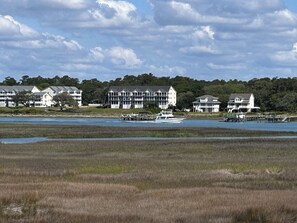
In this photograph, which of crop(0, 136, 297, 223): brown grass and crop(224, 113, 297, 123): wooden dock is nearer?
crop(0, 136, 297, 223): brown grass

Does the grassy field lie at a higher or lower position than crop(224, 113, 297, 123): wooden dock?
higher

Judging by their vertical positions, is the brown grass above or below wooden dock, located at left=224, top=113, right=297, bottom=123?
above

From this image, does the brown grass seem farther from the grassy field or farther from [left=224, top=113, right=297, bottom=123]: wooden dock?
[left=224, top=113, right=297, bottom=123]: wooden dock

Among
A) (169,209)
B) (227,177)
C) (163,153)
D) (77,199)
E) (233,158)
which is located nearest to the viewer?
(169,209)

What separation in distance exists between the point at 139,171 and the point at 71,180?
4938mm

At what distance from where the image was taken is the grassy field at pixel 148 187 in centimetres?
2122

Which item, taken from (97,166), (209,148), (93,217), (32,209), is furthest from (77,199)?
(209,148)

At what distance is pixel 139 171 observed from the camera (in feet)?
118

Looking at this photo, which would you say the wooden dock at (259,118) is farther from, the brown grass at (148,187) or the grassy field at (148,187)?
the brown grass at (148,187)

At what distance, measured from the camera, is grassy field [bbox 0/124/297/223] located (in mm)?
21219

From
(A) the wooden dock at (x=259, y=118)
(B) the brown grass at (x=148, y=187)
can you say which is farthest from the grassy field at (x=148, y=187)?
(A) the wooden dock at (x=259, y=118)

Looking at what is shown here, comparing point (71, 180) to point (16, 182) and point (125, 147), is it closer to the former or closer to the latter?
point (16, 182)

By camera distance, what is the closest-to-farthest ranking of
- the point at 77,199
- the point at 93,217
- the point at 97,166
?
the point at 93,217
the point at 77,199
the point at 97,166

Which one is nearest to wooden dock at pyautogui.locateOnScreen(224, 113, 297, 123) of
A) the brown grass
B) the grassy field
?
the grassy field
